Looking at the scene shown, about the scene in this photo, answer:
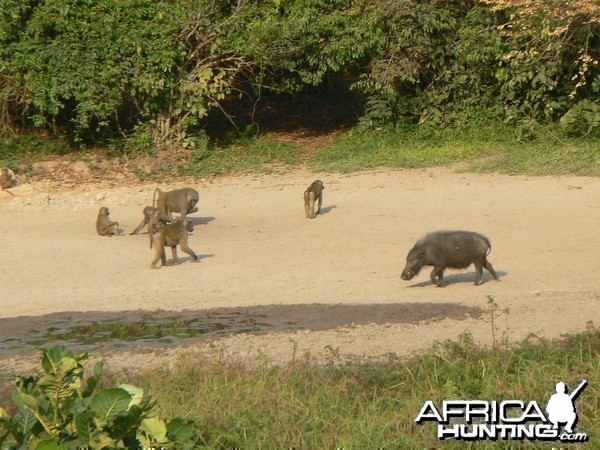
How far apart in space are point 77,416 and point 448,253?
6.98 metres

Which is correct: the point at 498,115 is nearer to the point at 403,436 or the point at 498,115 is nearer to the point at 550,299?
the point at 550,299

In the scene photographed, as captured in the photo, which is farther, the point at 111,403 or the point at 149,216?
the point at 149,216

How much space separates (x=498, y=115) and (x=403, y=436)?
52.3 ft

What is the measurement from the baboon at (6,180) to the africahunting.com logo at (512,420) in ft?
43.9

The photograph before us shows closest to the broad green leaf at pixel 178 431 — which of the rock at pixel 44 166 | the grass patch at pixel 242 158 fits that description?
the grass patch at pixel 242 158

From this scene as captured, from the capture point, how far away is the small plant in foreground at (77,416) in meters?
4.93

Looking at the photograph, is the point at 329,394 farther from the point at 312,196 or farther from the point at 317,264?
the point at 312,196

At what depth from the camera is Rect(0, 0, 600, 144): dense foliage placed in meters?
20.3

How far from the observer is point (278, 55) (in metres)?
21.2

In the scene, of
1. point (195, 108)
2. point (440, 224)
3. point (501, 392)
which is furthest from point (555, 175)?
point (501, 392)

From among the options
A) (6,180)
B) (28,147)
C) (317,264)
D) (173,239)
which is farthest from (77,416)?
(28,147)

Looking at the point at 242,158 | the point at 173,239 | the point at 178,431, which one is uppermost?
the point at 178,431

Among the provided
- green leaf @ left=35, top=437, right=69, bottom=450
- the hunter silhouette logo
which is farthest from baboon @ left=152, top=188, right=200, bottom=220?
green leaf @ left=35, top=437, right=69, bottom=450

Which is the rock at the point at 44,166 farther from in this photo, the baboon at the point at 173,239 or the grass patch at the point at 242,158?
the baboon at the point at 173,239
